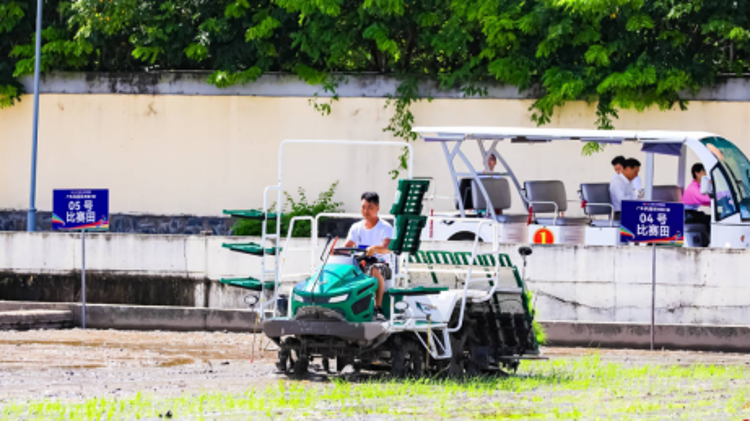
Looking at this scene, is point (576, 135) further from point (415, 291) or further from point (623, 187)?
point (415, 291)

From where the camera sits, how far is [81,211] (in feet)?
57.1

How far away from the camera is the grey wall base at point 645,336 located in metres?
15.5

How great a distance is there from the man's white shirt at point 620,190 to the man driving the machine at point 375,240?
7.90 metres

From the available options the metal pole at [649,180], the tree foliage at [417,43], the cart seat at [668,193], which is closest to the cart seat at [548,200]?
the metal pole at [649,180]

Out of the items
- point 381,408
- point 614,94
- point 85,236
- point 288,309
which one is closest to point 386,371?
point 288,309

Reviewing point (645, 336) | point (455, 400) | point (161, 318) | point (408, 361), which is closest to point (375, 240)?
point (408, 361)

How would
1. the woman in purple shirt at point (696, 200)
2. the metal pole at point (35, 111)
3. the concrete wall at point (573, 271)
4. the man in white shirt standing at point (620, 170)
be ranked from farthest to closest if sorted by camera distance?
1. the metal pole at point (35, 111)
2. the man in white shirt standing at point (620, 170)
3. the woman in purple shirt at point (696, 200)
4. the concrete wall at point (573, 271)

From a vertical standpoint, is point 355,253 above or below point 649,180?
below

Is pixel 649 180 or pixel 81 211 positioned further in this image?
pixel 649 180

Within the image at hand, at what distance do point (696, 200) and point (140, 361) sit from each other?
9775 mm

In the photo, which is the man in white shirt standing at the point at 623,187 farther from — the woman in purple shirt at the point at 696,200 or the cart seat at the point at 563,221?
the woman in purple shirt at the point at 696,200

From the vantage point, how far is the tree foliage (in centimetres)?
2419

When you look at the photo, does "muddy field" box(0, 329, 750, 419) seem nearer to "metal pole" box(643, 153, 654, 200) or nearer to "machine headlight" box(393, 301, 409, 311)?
Answer: "machine headlight" box(393, 301, 409, 311)

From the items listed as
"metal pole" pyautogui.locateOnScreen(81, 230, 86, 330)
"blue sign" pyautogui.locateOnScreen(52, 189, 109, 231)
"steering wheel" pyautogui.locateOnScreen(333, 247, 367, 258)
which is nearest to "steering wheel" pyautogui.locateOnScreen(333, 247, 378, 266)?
"steering wheel" pyautogui.locateOnScreen(333, 247, 367, 258)
